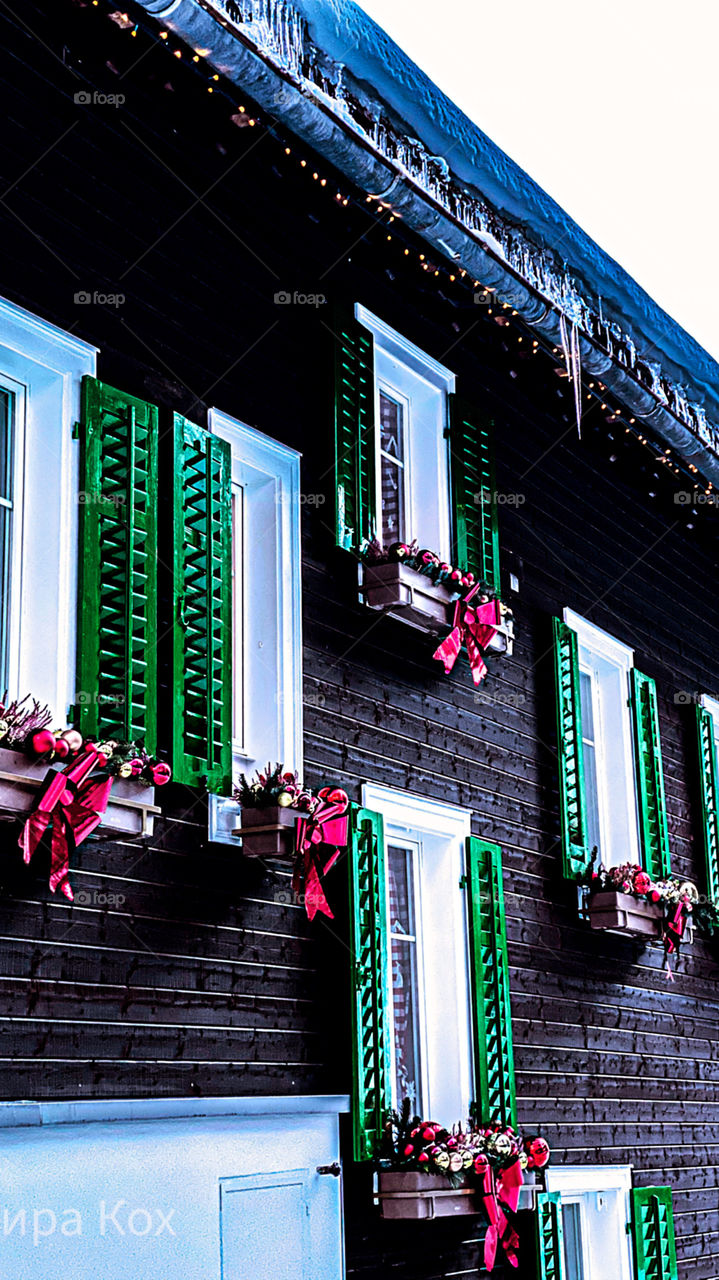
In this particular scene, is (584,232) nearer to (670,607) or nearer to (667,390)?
(667,390)

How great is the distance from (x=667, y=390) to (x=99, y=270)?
14.3 ft

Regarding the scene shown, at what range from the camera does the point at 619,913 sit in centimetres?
863

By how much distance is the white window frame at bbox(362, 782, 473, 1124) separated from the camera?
285 inches

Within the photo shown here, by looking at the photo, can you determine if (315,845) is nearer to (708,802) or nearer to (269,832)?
(269,832)

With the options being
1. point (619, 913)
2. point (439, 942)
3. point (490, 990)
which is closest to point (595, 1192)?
point (619, 913)

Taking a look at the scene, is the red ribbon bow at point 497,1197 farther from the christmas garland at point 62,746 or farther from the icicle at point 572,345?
the icicle at point 572,345

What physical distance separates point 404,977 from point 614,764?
2.86m

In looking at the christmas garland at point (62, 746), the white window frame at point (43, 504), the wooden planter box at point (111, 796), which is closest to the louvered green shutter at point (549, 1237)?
the wooden planter box at point (111, 796)

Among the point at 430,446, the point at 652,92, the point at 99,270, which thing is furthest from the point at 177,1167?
the point at 652,92

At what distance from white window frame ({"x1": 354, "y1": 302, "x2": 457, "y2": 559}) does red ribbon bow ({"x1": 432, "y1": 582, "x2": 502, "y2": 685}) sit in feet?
1.44

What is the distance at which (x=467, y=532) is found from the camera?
806 centimetres

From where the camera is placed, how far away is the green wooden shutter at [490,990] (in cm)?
730

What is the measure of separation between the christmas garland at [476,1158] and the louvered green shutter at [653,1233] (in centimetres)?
172

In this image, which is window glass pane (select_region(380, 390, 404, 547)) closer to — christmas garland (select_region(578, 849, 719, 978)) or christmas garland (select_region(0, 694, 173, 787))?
christmas garland (select_region(578, 849, 719, 978))
